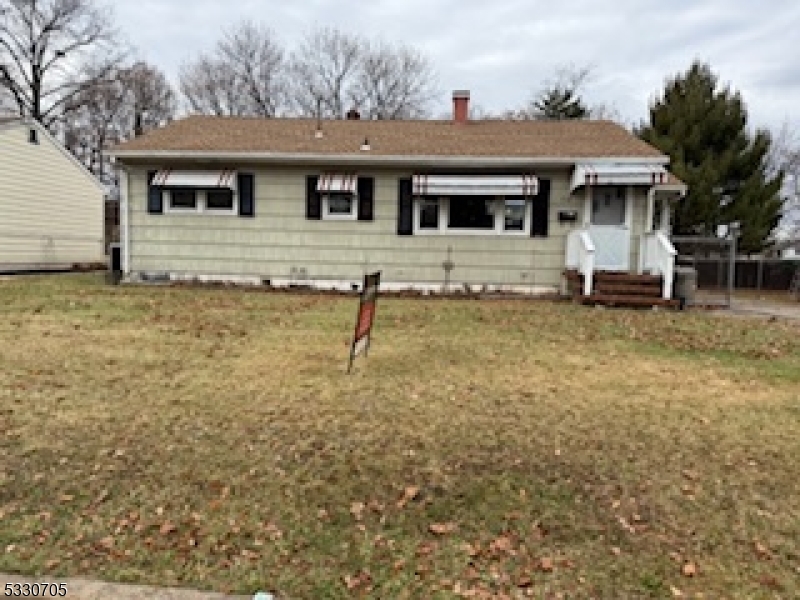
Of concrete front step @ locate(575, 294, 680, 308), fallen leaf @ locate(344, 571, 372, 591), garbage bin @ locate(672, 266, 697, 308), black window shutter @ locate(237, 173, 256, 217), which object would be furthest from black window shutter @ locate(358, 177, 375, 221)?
fallen leaf @ locate(344, 571, 372, 591)

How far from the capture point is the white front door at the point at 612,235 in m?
12.1

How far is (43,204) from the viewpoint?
19.5m

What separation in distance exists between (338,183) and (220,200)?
9.14ft

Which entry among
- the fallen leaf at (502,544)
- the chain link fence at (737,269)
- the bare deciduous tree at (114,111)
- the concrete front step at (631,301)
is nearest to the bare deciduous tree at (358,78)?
the bare deciduous tree at (114,111)

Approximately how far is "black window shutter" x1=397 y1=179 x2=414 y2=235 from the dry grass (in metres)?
6.38

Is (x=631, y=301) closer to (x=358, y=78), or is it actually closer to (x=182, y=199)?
(x=182, y=199)

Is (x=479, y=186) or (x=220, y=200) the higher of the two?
(x=479, y=186)

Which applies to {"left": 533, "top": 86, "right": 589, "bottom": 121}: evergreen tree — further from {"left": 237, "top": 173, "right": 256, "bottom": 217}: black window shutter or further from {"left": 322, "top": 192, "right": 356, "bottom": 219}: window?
{"left": 237, "top": 173, "right": 256, "bottom": 217}: black window shutter

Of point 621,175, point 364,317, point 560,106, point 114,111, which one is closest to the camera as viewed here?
point 364,317

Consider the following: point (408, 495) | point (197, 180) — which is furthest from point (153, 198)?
point (408, 495)

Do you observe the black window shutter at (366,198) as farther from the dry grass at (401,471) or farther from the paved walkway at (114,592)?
the paved walkway at (114,592)

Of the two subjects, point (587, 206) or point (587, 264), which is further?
point (587, 206)

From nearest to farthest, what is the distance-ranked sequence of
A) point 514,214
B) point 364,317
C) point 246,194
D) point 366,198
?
point 364,317 < point 514,214 < point 366,198 < point 246,194

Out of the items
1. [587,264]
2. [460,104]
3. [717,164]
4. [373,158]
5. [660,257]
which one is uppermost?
[460,104]
